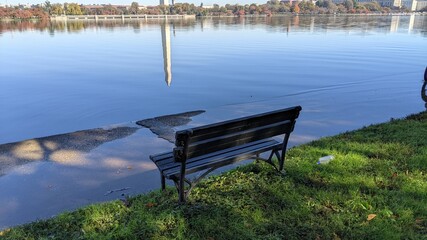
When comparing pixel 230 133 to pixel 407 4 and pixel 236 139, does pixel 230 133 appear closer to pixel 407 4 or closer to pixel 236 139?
pixel 236 139

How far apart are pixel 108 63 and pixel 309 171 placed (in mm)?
15950

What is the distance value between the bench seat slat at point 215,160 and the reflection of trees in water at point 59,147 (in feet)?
8.28

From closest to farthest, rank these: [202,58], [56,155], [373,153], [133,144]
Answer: [373,153], [56,155], [133,144], [202,58]

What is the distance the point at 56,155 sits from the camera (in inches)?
245

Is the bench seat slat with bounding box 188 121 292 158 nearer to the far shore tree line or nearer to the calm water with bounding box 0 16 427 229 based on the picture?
the calm water with bounding box 0 16 427 229

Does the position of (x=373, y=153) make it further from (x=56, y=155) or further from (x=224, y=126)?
(x=56, y=155)

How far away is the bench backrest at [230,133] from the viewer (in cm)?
356

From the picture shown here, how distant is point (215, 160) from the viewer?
13.1 ft

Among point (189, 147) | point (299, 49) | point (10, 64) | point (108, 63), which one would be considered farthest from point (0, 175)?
point (299, 49)

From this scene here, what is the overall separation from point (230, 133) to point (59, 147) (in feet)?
13.4

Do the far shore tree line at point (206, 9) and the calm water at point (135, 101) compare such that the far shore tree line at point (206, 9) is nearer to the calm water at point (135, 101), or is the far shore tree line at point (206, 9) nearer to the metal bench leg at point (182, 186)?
the calm water at point (135, 101)

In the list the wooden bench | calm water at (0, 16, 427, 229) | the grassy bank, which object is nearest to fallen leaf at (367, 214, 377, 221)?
the grassy bank

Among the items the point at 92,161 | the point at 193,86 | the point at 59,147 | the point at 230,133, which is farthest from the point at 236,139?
the point at 193,86

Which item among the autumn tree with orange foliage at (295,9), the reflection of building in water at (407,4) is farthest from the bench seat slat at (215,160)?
the reflection of building in water at (407,4)
